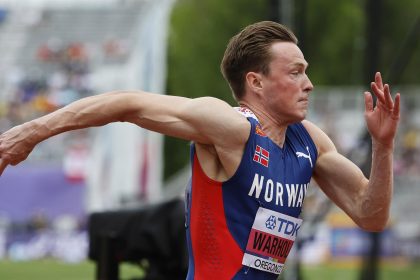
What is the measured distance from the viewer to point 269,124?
4.21m

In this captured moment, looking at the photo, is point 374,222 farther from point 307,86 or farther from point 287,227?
point 307,86

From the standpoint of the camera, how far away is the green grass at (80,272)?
17969mm

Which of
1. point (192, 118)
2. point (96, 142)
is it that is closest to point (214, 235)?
point (192, 118)

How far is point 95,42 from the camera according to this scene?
34906mm

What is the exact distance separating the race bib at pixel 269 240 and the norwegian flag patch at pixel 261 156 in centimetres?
18

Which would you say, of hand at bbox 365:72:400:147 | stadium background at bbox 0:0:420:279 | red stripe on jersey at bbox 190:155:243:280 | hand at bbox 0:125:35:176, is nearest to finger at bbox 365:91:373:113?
hand at bbox 365:72:400:147

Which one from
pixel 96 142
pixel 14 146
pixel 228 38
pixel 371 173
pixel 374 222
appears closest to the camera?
pixel 14 146

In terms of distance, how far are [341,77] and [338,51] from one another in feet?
7.47

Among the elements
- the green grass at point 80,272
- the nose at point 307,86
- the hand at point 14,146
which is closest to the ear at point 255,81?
the nose at point 307,86

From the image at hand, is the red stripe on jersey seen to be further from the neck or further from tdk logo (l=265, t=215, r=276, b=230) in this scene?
the neck

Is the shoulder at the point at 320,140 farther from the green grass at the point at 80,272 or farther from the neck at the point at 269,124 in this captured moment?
the green grass at the point at 80,272

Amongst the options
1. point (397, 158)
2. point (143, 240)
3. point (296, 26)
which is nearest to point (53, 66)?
point (397, 158)

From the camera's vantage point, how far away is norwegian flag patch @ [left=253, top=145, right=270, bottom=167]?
4.07m

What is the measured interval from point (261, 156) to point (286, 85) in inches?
12.0
